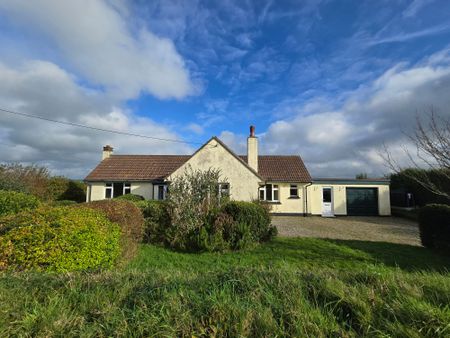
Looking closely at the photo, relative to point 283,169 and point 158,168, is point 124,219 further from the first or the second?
point 283,169

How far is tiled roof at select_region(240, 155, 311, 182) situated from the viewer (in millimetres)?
21005

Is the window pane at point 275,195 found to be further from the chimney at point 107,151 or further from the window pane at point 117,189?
the chimney at point 107,151

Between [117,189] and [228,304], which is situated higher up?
A: [117,189]

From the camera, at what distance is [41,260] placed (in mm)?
4320

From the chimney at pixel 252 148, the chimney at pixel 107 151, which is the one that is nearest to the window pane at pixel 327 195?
the chimney at pixel 252 148

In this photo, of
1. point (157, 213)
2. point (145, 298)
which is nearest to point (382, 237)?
point (157, 213)

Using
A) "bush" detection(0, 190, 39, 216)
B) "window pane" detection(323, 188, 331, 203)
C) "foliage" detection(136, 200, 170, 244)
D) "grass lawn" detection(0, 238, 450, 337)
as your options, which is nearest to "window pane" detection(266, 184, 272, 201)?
"window pane" detection(323, 188, 331, 203)

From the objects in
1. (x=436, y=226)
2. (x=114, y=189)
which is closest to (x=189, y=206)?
(x=436, y=226)

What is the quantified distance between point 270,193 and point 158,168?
1004 cm

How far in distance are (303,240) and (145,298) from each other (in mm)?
8766

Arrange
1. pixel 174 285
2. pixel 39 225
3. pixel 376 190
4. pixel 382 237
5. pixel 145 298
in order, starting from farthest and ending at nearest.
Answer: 1. pixel 376 190
2. pixel 382 237
3. pixel 39 225
4. pixel 174 285
5. pixel 145 298

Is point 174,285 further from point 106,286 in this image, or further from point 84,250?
point 84,250

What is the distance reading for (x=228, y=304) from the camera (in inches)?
92.7

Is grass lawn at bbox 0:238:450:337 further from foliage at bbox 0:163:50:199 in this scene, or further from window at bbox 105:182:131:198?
window at bbox 105:182:131:198
